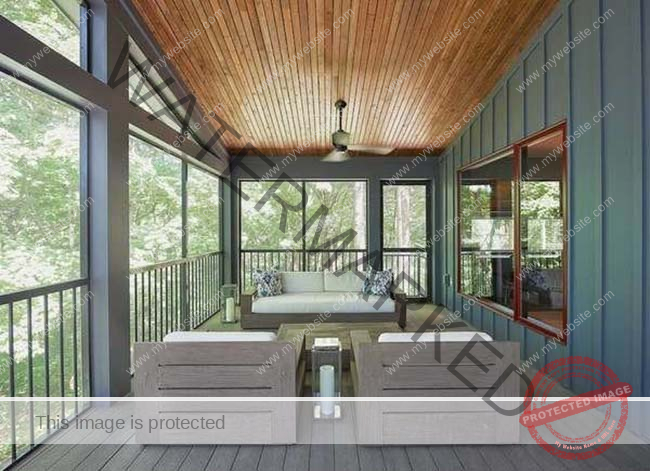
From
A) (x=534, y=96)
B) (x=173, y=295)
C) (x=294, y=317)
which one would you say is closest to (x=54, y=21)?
(x=173, y=295)

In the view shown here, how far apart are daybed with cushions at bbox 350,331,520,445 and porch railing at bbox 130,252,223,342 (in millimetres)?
2354

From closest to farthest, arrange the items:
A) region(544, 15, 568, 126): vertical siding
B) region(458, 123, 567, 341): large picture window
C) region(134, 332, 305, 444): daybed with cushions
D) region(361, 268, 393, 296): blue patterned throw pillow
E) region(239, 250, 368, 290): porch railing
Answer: region(134, 332, 305, 444): daybed with cushions → region(544, 15, 568, 126): vertical siding → region(458, 123, 567, 341): large picture window → region(361, 268, 393, 296): blue patterned throw pillow → region(239, 250, 368, 290): porch railing

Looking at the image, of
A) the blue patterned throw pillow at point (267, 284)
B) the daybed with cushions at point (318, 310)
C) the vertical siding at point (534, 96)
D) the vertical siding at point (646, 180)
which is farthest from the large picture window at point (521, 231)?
the blue patterned throw pillow at point (267, 284)

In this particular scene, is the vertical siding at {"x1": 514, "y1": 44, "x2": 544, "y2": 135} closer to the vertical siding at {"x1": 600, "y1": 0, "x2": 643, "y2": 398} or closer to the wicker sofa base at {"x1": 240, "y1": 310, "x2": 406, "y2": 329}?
the vertical siding at {"x1": 600, "y1": 0, "x2": 643, "y2": 398}

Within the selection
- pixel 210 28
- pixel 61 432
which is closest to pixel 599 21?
pixel 210 28

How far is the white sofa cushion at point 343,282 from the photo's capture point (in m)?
5.91

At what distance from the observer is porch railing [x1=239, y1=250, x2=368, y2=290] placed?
299 inches

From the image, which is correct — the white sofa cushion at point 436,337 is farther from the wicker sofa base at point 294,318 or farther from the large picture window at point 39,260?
the wicker sofa base at point 294,318

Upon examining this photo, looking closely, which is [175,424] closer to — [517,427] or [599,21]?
[517,427]

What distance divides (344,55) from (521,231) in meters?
2.63

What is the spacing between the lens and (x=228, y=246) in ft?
24.4

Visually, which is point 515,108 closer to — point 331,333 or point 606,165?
point 606,165

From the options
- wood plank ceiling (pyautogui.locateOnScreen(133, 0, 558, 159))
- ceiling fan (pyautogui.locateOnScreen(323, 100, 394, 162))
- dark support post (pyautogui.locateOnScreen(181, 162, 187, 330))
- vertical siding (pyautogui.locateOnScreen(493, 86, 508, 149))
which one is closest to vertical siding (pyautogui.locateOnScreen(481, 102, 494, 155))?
vertical siding (pyautogui.locateOnScreen(493, 86, 508, 149))

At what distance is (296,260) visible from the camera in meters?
7.64
